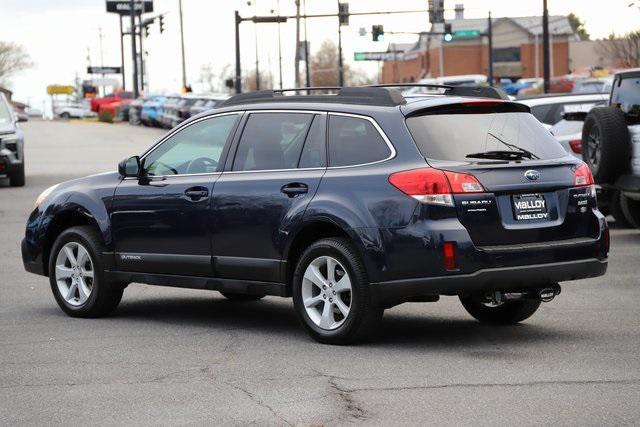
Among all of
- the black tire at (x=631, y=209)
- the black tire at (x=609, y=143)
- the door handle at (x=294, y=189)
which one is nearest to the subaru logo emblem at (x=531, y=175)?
the door handle at (x=294, y=189)

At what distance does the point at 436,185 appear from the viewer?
8.30 meters

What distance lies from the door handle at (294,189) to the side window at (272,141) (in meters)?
0.18

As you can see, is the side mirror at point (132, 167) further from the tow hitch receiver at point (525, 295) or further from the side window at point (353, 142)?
the tow hitch receiver at point (525, 295)

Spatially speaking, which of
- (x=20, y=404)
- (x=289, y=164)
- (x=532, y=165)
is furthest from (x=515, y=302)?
(x=20, y=404)

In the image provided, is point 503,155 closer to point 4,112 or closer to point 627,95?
point 627,95

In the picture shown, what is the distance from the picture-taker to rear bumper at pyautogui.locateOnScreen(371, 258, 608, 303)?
27.3 feet

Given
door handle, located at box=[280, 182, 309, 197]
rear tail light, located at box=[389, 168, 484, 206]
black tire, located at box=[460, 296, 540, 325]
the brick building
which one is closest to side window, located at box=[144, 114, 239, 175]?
door handle, located at box=[280, 182, 309, 197]

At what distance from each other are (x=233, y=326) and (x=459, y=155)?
231 cm

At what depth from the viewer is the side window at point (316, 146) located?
9.05m

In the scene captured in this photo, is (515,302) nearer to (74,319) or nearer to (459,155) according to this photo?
(459,155)

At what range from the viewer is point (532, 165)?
874cm

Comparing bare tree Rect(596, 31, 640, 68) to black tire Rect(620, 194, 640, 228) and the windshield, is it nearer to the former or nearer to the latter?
the windshield

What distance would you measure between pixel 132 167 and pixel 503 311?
2.90 m

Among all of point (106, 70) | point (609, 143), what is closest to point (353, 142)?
point (609, 143)
